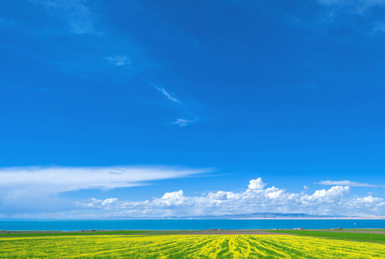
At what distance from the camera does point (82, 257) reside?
38688 mm

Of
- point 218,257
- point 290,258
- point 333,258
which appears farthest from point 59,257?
point 333,258

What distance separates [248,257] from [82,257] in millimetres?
23376

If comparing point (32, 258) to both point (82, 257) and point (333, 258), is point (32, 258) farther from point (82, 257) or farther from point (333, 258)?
point (333, 258)

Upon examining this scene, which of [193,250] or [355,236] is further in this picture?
[355,236]

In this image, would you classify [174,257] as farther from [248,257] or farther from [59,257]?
[59,257]

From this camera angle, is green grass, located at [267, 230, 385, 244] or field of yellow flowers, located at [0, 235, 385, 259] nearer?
field of yellow flowers, located at [0, 235, 385, 259]

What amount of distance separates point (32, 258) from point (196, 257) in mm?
22464

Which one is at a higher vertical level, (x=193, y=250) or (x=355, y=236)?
(x=193, y=250)

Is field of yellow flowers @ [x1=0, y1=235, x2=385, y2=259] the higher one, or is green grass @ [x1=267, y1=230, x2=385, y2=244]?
field of yellow flowers @ [x1=0, y1=235, x2=385, y2=259]

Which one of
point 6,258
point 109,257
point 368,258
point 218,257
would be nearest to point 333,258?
point 368,258

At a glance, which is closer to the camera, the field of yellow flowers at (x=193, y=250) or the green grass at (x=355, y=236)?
the field of yellow flowers at (x=193, y=250)

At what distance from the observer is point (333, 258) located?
37438 mm

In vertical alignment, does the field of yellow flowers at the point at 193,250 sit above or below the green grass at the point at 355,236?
above

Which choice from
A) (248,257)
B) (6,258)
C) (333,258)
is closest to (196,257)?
(248,257)
